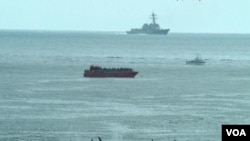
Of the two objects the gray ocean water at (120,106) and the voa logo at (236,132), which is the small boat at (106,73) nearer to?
the gray ocean water at (120,106)

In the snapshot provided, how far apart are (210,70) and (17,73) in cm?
3680

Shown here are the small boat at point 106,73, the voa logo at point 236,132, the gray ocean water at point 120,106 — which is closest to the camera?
the voa logo at point 236,132

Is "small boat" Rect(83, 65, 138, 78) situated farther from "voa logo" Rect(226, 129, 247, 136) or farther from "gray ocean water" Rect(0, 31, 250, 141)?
"voa logo" Rect(226, 129, 247, 136)

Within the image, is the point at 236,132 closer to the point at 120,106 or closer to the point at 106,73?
the point at 120,106

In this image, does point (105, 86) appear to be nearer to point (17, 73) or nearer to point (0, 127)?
point (17, 73)

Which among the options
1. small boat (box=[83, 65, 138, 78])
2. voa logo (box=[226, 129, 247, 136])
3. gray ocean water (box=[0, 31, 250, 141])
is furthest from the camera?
small boat (box=[83, 65, 138, 78])

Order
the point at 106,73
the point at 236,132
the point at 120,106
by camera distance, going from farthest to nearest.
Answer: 1. the point at 106,73
2. the point at 120,106
3. the point at 236,132

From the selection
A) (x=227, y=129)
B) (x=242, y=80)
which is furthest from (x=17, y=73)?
(x=227, y=129)

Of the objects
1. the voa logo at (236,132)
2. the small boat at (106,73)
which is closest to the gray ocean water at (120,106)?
the small boat at (106,73)

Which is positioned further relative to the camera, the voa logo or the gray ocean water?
the gray ocean water

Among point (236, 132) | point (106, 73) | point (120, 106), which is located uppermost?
point (106, 73)

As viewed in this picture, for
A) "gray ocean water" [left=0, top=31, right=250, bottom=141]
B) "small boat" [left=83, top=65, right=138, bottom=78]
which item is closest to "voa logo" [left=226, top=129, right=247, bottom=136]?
"gray ocean water" [left=0, top=31, right=250, bottom=141]

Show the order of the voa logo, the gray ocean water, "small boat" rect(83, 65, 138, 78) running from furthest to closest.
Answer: "small boat" rect(83, 65, 138, 78)
the gray ocean water
the voa logo

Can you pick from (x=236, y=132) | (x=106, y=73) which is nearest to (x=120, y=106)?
(x=106, y=73)
